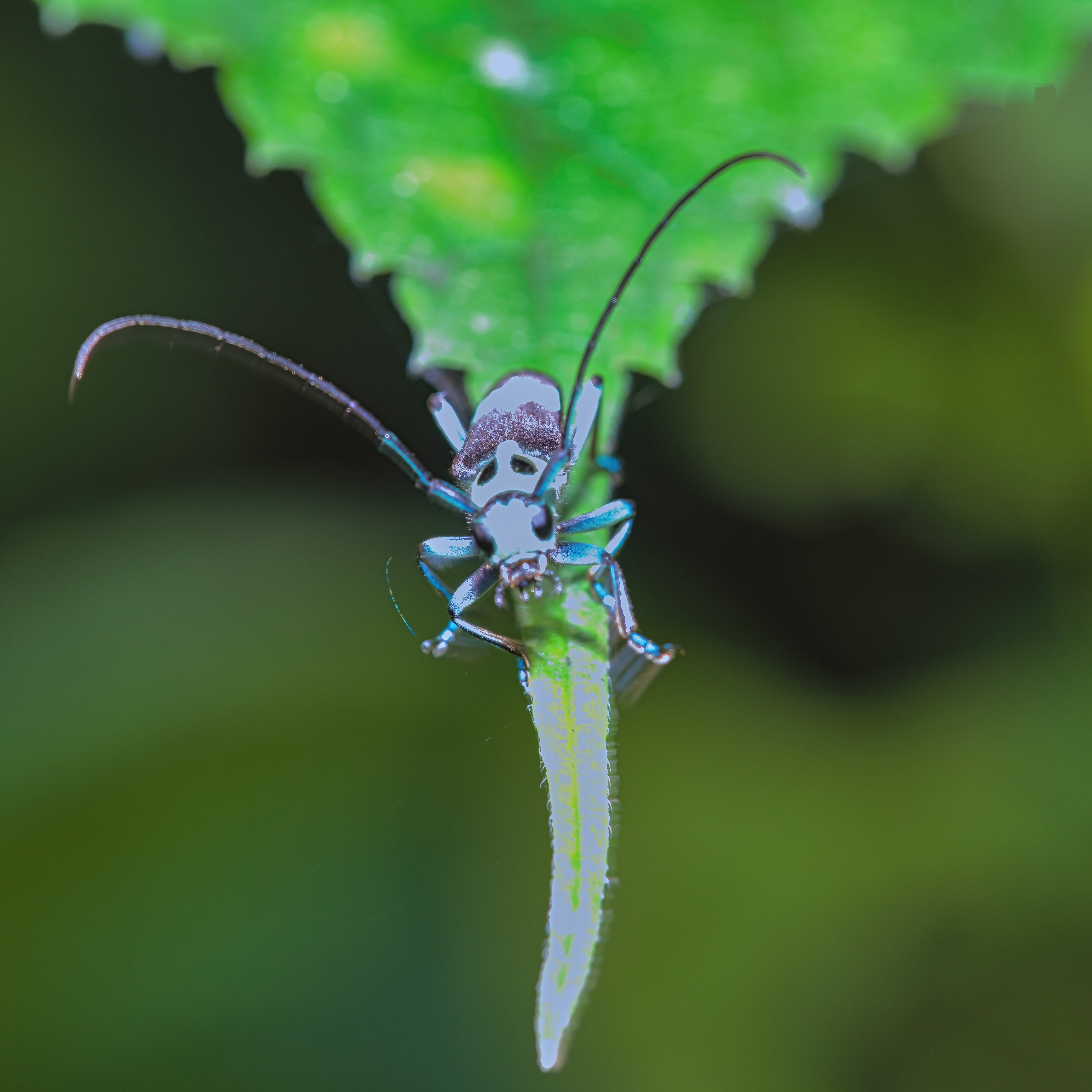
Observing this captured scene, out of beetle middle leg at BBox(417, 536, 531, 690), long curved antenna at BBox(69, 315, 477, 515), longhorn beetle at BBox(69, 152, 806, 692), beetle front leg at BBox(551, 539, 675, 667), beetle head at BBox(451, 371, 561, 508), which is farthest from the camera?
long curved antenna at BBox(69, 315, 477, 515)

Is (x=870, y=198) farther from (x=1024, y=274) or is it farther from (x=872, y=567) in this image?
(x=872, y=567)

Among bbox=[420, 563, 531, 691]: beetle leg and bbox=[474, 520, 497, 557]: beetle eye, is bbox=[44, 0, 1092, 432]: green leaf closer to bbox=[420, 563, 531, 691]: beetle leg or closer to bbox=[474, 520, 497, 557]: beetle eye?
bbox=[474, 520, 497, 557]: beetle eye

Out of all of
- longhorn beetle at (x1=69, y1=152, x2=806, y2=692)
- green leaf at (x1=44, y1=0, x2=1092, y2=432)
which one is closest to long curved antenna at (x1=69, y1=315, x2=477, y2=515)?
longhorn beetle at (x1=69, y1=152, x2=806, y2=692)

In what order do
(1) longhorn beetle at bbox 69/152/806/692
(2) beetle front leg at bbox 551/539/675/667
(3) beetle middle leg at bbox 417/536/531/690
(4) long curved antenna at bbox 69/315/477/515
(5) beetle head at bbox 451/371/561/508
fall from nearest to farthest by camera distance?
(2) beetle front leg at bbox 551/539/675/667 < (1) longhorn beetle at bbox 69/152/806/692 < (3) beetle middle leg at bbox 417/536/531/690 < (5) beetle head at bbox 451/371/561/508 < (4) long curved antenna at bbox 69/315/477/515

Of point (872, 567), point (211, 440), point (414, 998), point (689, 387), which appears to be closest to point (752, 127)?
point (689, 387)

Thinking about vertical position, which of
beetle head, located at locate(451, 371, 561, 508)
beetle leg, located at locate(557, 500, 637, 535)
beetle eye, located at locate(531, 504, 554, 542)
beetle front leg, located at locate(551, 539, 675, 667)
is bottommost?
beetle front leg, located at locate(551, 539, 675, 667)

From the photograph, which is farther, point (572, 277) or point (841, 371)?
point (841, 371)

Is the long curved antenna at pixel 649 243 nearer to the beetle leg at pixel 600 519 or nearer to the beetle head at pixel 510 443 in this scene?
the beetle head at pixel 510 443

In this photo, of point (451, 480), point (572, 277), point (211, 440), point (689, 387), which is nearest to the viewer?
point (572, 277)
